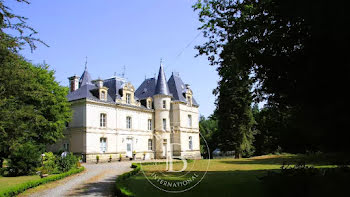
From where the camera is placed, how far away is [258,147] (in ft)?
139

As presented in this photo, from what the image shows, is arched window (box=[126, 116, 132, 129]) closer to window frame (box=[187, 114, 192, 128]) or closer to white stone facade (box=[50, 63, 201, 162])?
white stone facade (box=[50, 63, 201, 162])

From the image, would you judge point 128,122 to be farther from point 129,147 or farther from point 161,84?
point 161,84

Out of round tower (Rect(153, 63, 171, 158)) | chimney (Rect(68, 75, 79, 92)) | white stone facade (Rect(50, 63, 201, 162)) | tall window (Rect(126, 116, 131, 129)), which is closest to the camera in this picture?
white stone facade (Rect(50, 63, 201, 162))

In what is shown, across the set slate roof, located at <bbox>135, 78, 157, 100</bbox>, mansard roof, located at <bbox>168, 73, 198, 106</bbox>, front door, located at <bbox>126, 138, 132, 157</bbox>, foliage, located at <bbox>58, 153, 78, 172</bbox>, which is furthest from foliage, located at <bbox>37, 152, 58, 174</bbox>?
mansard roof, located at <bbox>168, 73, 198, 106</bbox>

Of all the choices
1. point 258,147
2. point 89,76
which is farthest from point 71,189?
point 258,147

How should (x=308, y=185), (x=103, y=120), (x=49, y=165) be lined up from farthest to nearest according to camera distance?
(x=103, y=120) → (x=49, y=165) → (x=308, y=185)

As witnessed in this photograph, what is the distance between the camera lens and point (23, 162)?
1884 centimetres

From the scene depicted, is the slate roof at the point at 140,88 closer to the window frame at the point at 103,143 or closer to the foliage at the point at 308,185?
the window frame at the point at 103,143

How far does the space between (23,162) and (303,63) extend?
18424mm

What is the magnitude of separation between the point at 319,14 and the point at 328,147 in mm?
3382

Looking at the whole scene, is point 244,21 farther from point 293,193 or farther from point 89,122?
point 89,122

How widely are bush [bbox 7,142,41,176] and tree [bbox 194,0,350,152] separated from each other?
15.7 m

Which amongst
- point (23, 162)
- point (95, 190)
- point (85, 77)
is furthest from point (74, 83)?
point (95, 190)

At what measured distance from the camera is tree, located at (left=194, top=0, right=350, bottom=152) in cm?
661
